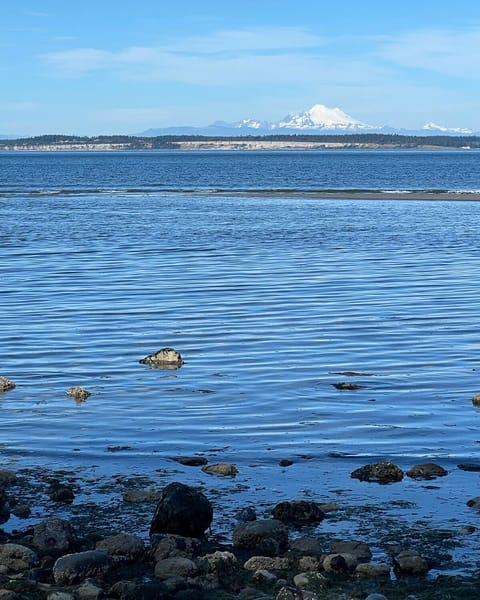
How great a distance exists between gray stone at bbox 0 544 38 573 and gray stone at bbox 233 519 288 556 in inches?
64.7

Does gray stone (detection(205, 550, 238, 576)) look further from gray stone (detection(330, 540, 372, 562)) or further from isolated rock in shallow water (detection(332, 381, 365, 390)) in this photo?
isolated rock in shallow water (detection(332, 381, 365, 390))

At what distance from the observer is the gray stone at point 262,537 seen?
9320 millimetres

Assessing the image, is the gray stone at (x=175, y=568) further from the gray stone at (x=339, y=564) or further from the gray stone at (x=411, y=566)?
the gray stone at (x=411, y=566)

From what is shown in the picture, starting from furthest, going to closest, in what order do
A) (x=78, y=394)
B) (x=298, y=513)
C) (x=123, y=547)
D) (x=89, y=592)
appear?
1. (x=78, y=394)
2. (x=298, y=513)
3. (x=123, y=547)
4. (x=89, y=592)

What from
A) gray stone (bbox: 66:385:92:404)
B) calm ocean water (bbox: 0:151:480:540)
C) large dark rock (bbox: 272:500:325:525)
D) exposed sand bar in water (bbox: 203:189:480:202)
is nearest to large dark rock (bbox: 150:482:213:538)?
large dark rock (bbox: 272:500:325:525)

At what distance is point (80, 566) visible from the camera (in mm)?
8766

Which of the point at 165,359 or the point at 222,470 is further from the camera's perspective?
the point at 165,359

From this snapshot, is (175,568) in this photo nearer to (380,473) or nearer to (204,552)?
(204,552)

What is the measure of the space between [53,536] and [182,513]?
1.06m

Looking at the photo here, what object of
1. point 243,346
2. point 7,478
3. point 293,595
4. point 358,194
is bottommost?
point 358,194

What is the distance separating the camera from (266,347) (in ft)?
60.0

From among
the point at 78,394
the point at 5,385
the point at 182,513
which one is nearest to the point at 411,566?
the point at 182,513

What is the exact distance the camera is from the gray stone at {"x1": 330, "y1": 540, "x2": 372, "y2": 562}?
30.0 feet

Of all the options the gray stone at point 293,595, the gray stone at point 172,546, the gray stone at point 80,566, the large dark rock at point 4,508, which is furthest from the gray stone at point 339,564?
the large dark rock at point 4,508
